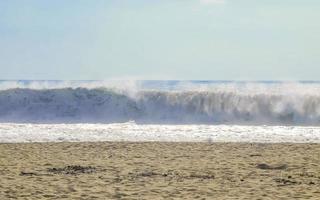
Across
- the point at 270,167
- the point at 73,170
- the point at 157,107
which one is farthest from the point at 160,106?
the point at 73,170

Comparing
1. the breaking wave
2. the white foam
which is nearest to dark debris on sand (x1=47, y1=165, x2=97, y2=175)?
the white foam

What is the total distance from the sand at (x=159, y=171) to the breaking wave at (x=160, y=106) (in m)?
13.1

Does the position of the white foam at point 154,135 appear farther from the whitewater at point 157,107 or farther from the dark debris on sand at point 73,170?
the dark debris on sand at point 73,170

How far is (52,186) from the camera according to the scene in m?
10.0

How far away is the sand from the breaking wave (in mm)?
13110

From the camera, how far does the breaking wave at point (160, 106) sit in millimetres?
29844

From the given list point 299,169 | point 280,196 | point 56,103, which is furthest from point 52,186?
point 56,103

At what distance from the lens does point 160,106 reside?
33656 mm

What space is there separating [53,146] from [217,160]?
16.0ft

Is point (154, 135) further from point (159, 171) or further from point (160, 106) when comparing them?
point (160, 106)

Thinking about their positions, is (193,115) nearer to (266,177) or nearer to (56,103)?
(56,103)

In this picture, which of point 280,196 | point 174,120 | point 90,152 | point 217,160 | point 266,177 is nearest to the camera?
point 280,196

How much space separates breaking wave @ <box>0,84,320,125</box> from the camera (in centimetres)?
2984

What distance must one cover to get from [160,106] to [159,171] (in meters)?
22.1
